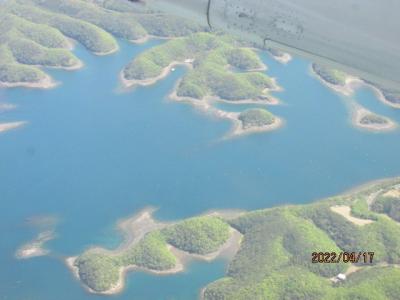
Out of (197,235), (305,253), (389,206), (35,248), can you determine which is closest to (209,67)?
(389,206)

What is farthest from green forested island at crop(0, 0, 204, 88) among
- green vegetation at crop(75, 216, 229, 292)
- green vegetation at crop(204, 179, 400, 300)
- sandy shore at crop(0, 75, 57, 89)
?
green vegetation at crop(204, 179, 400, 300)

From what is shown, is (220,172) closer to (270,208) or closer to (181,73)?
(270,208)

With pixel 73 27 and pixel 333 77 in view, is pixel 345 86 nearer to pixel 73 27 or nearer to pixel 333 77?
pixel 333 77

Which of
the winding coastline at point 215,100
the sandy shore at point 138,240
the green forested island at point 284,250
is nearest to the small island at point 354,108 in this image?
the winding coastline at point 215,100

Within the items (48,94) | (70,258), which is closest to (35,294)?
(70,258)

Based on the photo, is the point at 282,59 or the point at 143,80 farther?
the point at 282,59

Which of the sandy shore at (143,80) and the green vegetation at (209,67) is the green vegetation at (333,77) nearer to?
the green vegetation at (209,67)

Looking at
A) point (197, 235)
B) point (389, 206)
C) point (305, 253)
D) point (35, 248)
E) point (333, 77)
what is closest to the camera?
point (305, 253)
